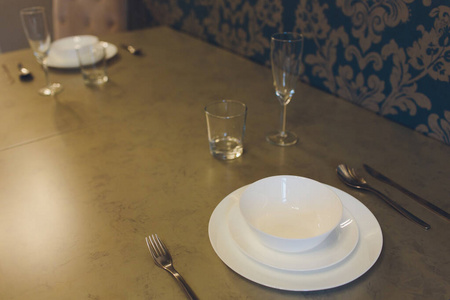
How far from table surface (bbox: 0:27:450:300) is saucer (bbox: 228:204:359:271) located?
0.14ft

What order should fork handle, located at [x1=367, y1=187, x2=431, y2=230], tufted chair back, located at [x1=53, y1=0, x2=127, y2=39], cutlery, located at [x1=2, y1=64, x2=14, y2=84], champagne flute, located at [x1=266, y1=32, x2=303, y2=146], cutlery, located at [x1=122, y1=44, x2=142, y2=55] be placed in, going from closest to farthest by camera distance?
fork handle, located at [x1=367, y1=187, x2=431, y2=230] < champagne flute, located at [x1=266, y1=32, x2=303, y2=146] < cutlery, located at [x1=2, y1=64, x2=14, y2=84] < cutlery, located at [x1=122, y1=44, x2=142, y2=55] < tufted chair back, located at [x1=53, y1=0, x2=127, y2=39]

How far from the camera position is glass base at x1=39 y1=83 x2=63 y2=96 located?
4.11 feet

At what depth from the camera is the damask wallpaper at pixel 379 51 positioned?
0.91 m

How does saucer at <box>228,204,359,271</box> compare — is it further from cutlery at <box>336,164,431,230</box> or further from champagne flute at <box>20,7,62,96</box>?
champagne flute at <box>20,7,62,96</box>

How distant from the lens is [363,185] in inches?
30.5

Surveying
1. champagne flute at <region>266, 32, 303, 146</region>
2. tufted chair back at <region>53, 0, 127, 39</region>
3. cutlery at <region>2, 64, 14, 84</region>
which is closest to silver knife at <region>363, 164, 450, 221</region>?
champagne flute at <region>266, 32, 303, 146</region>

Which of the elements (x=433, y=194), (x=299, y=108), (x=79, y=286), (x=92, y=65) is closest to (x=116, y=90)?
(x=92, y=65)

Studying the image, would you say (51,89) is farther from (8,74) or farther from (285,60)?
(285,60)

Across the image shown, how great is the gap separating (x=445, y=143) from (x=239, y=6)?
3.08 ft

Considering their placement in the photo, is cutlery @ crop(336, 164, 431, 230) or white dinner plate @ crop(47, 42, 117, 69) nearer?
cutlery @ crop(336, 164, 431, 230)

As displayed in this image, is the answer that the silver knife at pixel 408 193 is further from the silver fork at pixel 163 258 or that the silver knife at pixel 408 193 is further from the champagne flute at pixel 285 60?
the silver fork at pixel 163 258

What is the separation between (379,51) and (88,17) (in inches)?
62.6

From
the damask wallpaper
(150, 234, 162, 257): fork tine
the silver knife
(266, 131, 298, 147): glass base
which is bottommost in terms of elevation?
(150, 234, 162, 257): fork tine

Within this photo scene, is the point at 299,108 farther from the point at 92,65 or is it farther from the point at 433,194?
the point at 92,65
